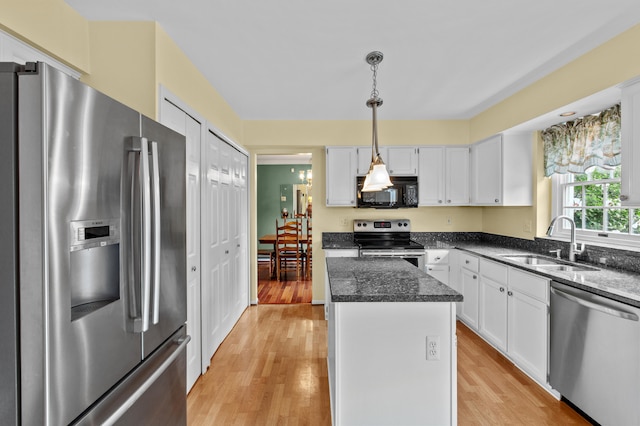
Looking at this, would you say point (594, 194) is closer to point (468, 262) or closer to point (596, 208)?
point (596, 208)

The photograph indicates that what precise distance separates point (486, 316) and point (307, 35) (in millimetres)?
2857

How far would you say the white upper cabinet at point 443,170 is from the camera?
3.92 m

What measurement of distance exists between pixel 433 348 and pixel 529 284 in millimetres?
1167

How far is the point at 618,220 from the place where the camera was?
8.21 ft

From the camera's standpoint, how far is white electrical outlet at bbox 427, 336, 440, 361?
1705mm

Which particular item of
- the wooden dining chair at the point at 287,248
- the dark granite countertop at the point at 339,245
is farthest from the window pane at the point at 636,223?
the wooden dining chair at the point at 287,248

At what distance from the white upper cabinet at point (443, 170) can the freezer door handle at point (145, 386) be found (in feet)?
10.7

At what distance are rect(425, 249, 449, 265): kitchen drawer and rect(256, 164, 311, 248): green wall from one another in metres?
4.39

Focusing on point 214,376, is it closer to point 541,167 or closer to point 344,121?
point 344,121

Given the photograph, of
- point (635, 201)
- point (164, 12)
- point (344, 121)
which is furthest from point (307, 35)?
point (635, 201)

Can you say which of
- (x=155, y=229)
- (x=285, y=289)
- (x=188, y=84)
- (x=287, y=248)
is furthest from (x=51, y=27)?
(x=287, y=248)

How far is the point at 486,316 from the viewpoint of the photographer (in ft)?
9.71

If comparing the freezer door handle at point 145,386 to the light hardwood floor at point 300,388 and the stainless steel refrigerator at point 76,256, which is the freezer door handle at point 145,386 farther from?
the light hardwood floor at point 300,388

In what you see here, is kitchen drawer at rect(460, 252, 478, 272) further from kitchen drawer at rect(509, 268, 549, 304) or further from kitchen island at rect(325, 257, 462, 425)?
kitchen island at rect(325, 257, 462, 425)
